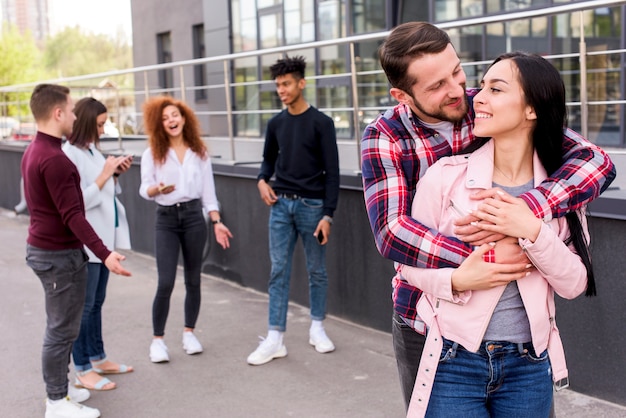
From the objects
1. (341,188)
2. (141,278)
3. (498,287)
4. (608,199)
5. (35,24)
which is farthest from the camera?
(35,24)

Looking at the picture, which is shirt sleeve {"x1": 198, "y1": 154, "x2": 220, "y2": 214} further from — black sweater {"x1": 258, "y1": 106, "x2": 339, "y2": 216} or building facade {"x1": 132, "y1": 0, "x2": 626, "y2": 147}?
building facade {"x1": 132, "y1": 0, "x2": 626, "y2": 147}

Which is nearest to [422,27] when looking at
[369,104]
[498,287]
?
[498,287]

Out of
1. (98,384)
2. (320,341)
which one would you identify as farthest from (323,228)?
(98,384)

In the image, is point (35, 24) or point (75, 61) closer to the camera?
point (75, 61)

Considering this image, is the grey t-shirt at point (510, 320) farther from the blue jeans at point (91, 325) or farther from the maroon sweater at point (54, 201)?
the blue jeans at point (91, 325)

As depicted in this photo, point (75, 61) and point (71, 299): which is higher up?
point (75, 61)

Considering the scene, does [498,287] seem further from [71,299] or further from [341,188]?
[341,188]

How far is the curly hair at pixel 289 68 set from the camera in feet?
18.0

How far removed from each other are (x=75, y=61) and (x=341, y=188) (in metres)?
90.7

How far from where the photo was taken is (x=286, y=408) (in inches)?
186

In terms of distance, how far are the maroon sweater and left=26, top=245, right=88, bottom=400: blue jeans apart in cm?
7

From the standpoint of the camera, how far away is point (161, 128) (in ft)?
19.1

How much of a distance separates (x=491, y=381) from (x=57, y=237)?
2.91 metres

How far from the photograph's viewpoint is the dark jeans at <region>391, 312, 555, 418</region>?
2.52 m
